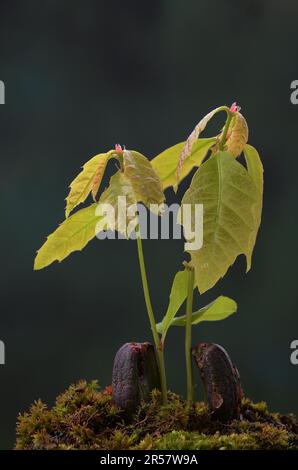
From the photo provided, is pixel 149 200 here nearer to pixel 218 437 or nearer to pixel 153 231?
pixel 153 231

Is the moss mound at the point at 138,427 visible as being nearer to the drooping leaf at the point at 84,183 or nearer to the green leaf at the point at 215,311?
the green leaf at the point at 215,311

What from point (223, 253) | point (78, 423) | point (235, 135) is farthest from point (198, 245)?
point (78, 423)

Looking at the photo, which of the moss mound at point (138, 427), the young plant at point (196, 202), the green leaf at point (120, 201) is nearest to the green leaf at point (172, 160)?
the young plant at point (196, 202)

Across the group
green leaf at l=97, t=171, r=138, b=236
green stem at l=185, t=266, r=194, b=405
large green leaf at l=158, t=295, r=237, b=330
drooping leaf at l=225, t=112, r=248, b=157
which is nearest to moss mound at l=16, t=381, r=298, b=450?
green stem at l=185, t=266, r=194, b=405

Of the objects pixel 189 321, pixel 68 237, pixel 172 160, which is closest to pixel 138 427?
pixel 189 321

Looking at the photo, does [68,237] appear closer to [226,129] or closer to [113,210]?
[113,210]
